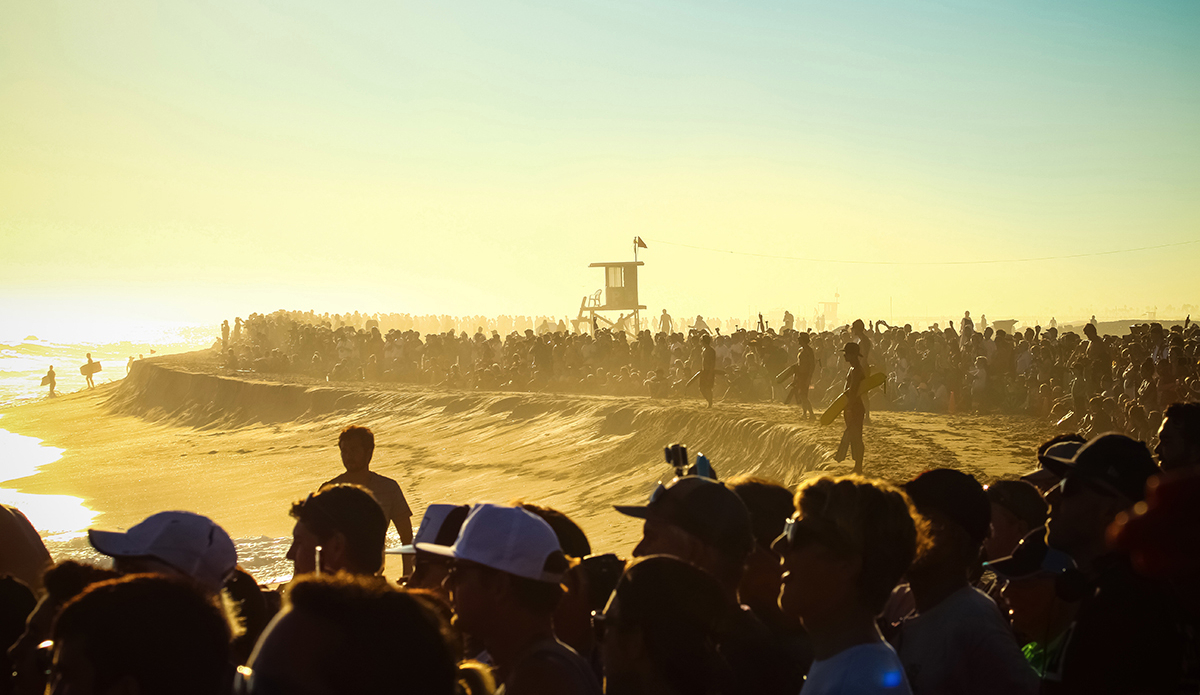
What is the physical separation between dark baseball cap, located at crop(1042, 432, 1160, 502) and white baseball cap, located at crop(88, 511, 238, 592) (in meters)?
3.33

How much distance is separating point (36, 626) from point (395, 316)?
10671 cm

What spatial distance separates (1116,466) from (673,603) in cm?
195

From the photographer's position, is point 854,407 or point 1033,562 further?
point 854,407

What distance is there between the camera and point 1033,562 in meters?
4.08

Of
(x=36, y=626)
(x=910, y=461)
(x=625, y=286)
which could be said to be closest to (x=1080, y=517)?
(x=36, y=626)

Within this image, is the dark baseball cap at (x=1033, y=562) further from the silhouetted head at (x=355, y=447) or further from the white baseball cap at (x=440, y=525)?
the silhouetted head at (x=355, y=447)

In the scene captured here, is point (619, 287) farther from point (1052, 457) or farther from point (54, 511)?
point (1052, 457)

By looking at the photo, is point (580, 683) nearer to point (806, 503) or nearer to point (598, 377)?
point (806, 503)

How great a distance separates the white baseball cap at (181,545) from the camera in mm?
3406

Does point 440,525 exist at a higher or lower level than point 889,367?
higher

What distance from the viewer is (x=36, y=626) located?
3180 millimetres

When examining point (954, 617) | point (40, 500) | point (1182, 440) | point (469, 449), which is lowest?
point (40, 500)

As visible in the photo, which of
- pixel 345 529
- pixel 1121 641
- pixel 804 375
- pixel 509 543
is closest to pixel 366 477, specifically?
pixel 345 529

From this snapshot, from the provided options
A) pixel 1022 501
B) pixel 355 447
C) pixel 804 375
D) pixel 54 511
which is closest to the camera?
pixel 1022 501
